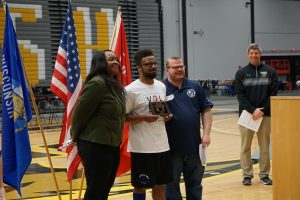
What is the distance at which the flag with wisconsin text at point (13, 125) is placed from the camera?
15.8 feet

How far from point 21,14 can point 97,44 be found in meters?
3.23

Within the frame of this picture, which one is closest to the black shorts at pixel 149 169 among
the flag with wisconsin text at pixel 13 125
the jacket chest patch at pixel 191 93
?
the jacket chest patch at pixel 191 93

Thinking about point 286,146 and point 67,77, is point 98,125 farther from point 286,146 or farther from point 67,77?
point 286,146

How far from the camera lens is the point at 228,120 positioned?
688 inches

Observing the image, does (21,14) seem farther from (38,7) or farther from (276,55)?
(276,55)

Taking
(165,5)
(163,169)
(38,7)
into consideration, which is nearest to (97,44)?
(38,7)

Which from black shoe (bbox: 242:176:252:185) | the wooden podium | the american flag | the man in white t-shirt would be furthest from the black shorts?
black shoe (bbox: 242:176:252:185)

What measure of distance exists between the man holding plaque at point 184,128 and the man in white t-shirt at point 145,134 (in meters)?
0.23

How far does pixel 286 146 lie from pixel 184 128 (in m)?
1.15

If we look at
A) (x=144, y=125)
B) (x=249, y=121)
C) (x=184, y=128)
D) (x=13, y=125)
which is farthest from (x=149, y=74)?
(x=249, y=121)

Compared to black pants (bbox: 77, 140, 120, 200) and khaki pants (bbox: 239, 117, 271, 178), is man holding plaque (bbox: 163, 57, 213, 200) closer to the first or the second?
black pants (bbox: 77, 140, 120, 200)

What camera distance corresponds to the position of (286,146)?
5016 millimetres

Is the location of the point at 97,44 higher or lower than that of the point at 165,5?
lower

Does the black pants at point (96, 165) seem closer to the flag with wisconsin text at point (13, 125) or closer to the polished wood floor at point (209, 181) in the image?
the flag with wisconsin text at point (13, 125)
